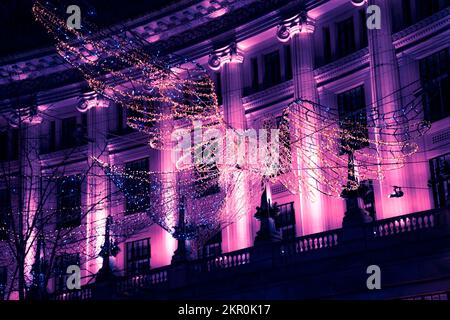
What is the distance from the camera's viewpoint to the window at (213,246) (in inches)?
1471

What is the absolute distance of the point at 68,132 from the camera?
45500 mm

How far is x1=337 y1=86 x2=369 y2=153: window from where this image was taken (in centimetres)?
3284

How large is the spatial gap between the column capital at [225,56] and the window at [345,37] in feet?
17.6

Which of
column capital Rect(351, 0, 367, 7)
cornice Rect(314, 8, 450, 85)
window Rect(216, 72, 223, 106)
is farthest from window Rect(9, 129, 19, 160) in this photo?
column capital Rect(351, 0, 367, 7)

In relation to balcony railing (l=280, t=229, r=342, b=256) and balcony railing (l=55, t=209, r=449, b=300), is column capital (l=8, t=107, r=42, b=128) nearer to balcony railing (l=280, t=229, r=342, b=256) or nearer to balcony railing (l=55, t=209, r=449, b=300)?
balcony railing (l=55, t=209, r=449, b=300)

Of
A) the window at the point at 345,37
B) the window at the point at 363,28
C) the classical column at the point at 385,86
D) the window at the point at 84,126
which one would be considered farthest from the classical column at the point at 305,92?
the window at the point at 84,126

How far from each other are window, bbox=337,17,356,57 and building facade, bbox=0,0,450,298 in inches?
2.0

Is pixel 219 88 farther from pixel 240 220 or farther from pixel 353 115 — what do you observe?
pixel 353 115

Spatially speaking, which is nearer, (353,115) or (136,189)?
(353,115)

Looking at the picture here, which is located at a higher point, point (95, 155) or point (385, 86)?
point (95, 155)

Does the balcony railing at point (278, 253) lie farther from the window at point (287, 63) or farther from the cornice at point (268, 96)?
the window at point (287, 63)

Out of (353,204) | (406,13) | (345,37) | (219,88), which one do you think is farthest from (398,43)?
(219,88)

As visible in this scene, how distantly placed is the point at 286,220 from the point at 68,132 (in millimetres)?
16057
